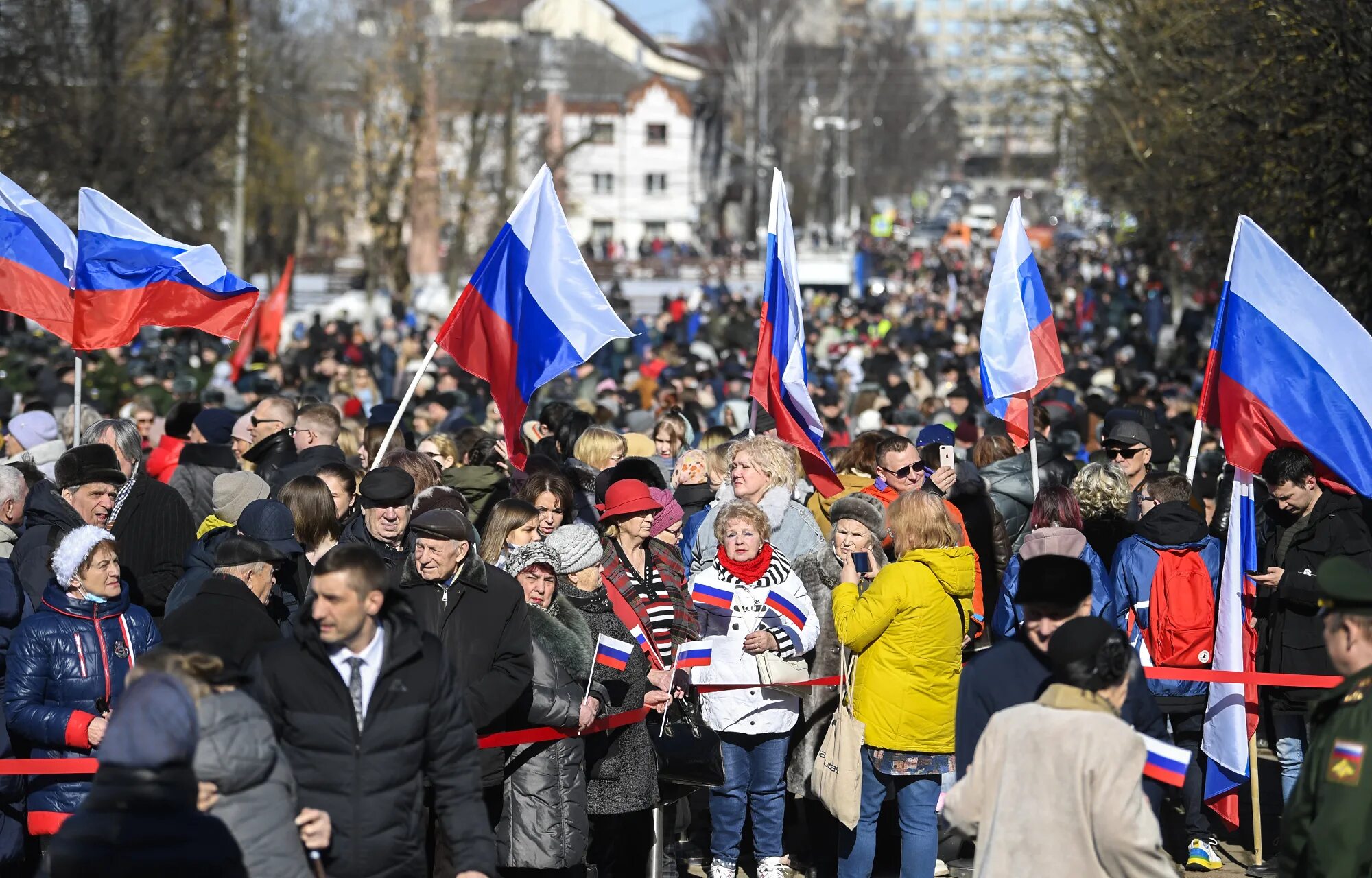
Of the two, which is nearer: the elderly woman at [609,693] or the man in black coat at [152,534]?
the elderly woman at [609,693]

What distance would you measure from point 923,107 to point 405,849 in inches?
4187

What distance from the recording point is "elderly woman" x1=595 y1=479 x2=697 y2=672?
674cm

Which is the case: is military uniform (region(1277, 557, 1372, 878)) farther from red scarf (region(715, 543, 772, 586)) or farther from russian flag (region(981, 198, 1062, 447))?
russian flag (region(981, 198, 1062, 447))

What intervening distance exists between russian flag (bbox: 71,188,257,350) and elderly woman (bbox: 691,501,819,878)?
3613 mm

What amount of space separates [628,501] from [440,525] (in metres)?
1.30

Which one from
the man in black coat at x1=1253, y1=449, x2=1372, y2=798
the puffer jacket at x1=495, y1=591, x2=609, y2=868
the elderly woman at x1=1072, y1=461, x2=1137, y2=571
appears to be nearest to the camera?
the puffer jacket at x1=495, y1=591, x2=609, y2=868

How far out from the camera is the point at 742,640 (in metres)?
6.93

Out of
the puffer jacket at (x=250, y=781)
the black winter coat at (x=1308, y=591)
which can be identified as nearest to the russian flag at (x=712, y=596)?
the black winter coat at (x=1308, y=591)

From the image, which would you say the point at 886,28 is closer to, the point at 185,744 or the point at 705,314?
the point at 705,314

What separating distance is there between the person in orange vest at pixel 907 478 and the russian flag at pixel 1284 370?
1221mm

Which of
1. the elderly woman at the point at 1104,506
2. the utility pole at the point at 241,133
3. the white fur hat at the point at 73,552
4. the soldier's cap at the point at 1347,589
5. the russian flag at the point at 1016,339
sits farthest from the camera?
the utility pole at the point at 241,133

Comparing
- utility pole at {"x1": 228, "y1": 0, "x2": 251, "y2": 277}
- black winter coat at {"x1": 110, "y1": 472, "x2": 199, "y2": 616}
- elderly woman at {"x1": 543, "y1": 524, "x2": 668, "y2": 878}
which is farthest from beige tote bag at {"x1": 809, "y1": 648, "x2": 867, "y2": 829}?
utility pole at {"x1": 228, "y1": 0, "x2": 251, "y2": 277}

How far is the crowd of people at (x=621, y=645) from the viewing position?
434 cm

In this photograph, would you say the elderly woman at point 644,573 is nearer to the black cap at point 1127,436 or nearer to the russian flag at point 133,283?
the black cap at point 1127,436
